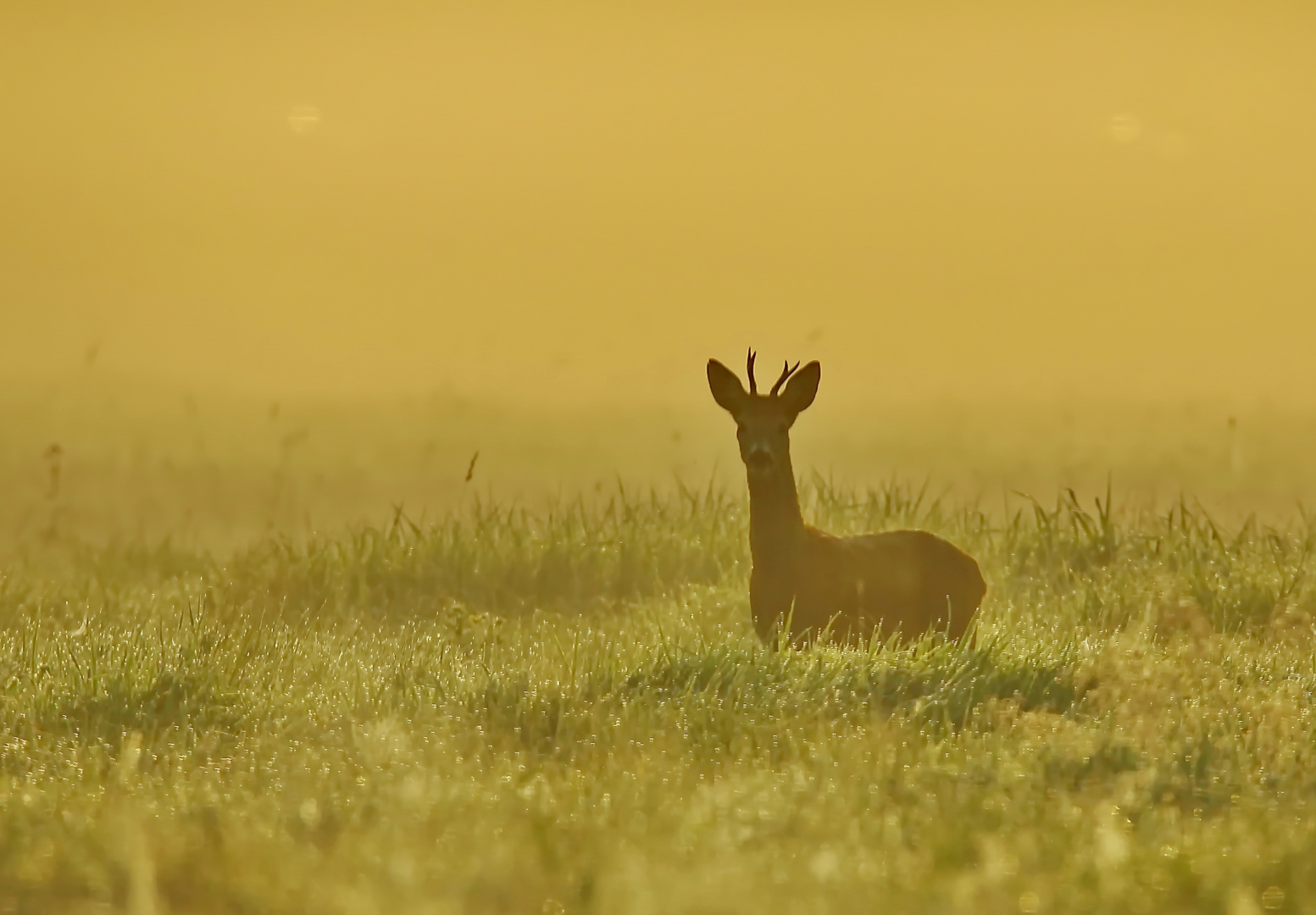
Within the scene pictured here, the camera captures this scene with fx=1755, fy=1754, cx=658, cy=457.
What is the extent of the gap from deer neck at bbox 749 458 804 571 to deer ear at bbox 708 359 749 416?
0.38 meters

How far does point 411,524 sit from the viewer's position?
11.8 meters

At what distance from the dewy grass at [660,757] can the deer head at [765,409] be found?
0.94 meters

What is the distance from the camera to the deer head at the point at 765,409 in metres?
8.09

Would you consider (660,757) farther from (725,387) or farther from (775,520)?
(725,387)

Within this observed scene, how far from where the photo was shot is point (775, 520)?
822cm

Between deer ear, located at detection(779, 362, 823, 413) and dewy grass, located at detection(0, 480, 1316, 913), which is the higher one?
deer ear, located at detection(779, 362, 823, 413)

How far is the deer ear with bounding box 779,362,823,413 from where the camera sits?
8.23 m

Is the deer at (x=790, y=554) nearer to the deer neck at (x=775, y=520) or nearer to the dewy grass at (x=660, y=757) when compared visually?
the deer neck at (x=775, y=520)

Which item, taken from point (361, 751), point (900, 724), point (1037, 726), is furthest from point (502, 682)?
point (1037, 726)

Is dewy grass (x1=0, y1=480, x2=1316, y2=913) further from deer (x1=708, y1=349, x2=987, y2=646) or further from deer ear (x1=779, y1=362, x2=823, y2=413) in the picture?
deer ear (x1=779, y1=362, x2=823, y2=413)

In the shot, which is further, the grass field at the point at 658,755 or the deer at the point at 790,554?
the deer at the point at 790,554

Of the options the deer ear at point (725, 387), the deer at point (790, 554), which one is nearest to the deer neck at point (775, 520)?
the deer at point (790, 554)

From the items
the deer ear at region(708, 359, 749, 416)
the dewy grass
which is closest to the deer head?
the deer ear at region(708, 359, 749, 416)

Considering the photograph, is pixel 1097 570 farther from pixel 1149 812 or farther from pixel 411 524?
pixel 1149 812
